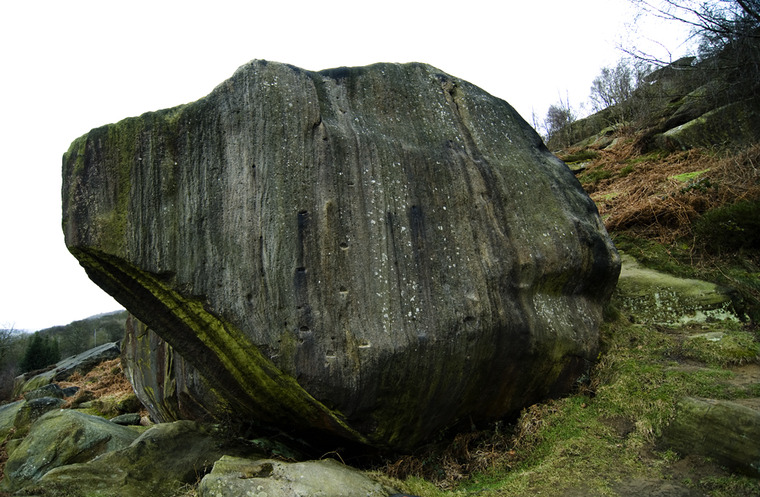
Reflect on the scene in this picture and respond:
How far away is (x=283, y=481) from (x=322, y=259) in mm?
2212

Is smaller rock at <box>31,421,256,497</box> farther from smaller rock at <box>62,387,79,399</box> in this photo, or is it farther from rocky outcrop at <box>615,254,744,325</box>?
smaller rock at <box>62,387,79,399</box>

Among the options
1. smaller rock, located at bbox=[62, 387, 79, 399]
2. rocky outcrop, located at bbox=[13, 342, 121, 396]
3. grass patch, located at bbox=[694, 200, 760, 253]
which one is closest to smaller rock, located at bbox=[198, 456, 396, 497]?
grass patch, located at bbox=[694, 200, 760, 253]

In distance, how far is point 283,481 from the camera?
13.9 ft

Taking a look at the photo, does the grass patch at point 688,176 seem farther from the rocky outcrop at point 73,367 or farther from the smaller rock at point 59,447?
the rocky outcrop at point 73,367

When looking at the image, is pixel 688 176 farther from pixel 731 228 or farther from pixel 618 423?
pixel 618 423

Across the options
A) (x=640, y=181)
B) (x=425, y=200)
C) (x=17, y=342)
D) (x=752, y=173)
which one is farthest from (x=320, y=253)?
(x=17, y=342)

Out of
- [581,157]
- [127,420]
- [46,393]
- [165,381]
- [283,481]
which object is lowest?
[127,420]

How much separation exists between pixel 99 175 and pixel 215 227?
4.49 feet

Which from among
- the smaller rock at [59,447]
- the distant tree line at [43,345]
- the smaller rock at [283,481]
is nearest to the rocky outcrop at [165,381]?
the smaller rock at [59,447]

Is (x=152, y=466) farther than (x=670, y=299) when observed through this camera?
No

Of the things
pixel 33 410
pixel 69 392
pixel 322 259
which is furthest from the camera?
pixel 69 392

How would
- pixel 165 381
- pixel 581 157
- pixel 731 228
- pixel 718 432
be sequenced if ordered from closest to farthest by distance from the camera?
1. pixel 718 432
2. pixel 165 381
3. pixel 731 228
4. pixel 581 157

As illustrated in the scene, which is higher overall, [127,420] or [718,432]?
[127,420]

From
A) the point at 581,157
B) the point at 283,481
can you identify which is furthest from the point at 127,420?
the point at 581,157
